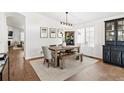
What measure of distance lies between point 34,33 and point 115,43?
168 inches

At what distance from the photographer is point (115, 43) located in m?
4.50

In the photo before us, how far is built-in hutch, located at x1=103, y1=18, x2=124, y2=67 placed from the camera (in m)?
4.22

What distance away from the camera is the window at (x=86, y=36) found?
21.5ft

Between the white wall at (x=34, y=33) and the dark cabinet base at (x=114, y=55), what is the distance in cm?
371

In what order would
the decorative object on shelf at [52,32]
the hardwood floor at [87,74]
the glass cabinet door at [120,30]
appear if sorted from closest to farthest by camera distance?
the hardwood floor at [87,74] → the glass cabinet door at [120,30] → the decorative object on shelf at [52,32]

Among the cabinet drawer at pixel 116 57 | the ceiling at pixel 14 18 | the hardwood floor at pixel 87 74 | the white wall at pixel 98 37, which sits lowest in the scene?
the hardwood floor at pixel 87 74

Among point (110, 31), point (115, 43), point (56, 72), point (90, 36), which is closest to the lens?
point (56, 72)

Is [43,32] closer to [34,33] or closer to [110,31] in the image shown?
[34,33]

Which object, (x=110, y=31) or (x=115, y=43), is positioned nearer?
(x=115, y=43)

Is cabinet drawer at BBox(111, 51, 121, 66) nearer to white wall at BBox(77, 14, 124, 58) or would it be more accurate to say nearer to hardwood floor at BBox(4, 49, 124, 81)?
hardwood floor at BBox(4, 49, 124, 81)

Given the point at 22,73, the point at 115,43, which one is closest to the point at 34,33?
the point at 22,73

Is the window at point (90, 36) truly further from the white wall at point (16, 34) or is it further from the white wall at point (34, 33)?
the white wall at point (16, 34)

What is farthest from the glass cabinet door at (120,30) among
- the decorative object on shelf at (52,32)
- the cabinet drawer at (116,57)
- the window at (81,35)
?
the decorative object on shelf at (52,32)

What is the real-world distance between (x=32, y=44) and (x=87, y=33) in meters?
3.59
